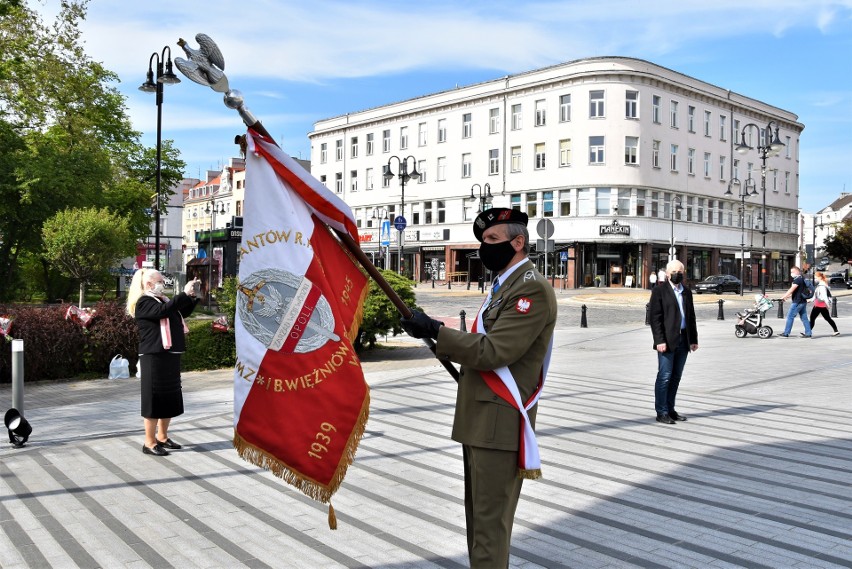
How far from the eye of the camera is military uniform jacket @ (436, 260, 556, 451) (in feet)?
11.2

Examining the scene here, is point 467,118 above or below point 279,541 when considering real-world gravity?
above

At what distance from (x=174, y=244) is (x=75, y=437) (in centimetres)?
8715

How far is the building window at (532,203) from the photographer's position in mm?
57031

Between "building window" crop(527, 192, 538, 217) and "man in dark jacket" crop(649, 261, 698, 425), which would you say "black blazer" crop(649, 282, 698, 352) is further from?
"building window" crop(527, 192, 538, 217)

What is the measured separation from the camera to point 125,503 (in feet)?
19.2

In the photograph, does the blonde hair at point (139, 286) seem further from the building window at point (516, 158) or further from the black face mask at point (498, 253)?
the building window at point (516, 158)

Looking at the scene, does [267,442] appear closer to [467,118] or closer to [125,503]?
[125,503]

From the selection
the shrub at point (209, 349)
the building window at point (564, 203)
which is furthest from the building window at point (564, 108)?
the shrub at point (209, 349)

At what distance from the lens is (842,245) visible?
77875 mm

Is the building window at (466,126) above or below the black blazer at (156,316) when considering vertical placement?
above

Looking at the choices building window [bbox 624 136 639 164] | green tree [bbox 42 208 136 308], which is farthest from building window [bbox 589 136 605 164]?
green tree [bbox 42 208 136 308]

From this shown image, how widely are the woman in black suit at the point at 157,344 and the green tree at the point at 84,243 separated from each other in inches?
652

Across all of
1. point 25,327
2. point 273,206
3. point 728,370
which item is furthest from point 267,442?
point 728,370

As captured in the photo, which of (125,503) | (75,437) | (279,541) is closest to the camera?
(279,541)
